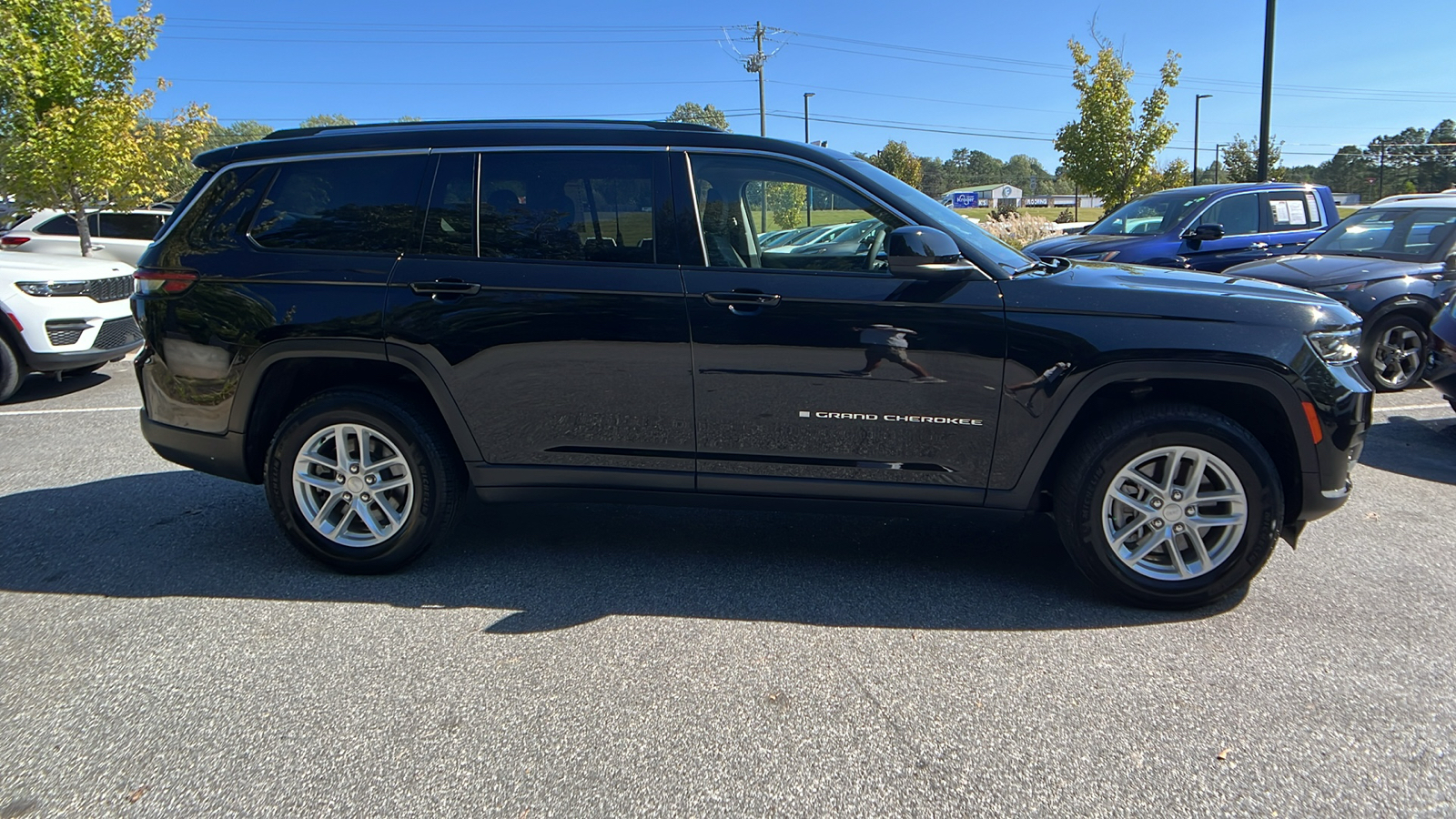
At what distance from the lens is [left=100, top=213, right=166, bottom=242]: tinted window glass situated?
15.5 meters

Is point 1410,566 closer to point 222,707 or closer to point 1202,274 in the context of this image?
point 1202,274

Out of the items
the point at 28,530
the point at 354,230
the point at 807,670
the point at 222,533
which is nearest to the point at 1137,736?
the point at 807,670

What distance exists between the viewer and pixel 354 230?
153 inches

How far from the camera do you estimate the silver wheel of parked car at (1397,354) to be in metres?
7.67

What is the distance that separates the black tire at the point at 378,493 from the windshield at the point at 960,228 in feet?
7.01

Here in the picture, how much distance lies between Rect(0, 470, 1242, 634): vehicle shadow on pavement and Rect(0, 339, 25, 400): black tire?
3.62m

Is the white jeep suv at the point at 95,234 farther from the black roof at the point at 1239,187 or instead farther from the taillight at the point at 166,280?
the black roof at the point at 1239,187

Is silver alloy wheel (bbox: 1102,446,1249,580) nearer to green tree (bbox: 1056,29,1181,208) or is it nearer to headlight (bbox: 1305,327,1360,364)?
headlight (bbox: 1305,327,1360,364)

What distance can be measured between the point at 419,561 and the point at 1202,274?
12.2 feet

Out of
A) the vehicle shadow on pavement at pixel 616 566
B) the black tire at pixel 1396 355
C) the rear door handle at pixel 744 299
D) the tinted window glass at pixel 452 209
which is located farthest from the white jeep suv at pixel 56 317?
the black tire at pixel 1396 355

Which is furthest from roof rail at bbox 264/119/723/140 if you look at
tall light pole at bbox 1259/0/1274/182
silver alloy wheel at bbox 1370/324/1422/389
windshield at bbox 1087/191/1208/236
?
tall light pole at bbox 1259/0/1274/182

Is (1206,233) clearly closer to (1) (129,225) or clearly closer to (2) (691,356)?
(2) (691,356)

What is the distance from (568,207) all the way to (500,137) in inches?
17.1

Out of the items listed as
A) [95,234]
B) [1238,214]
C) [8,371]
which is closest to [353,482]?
[8,371]
